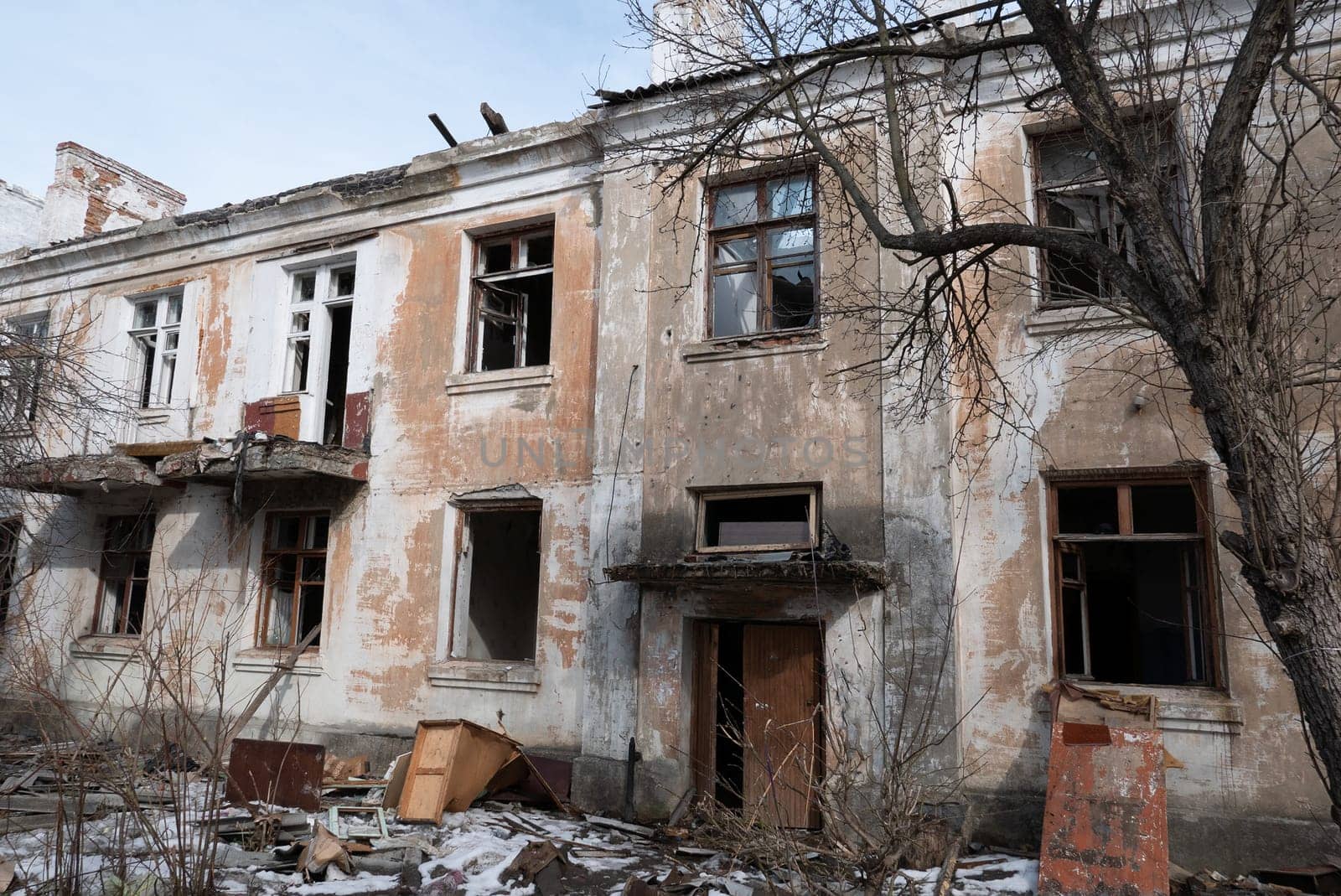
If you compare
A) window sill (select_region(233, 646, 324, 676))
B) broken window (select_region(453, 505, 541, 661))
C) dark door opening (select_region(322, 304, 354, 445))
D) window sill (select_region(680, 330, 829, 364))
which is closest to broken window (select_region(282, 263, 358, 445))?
dark door opening (select_region(322, 304, 354, 445))

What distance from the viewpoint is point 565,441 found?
32.7ft

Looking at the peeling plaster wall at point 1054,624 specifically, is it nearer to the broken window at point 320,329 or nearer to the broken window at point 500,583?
the broken window at point 500,583

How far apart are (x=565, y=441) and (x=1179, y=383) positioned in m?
5.88

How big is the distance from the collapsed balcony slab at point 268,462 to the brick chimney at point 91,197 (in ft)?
21.3

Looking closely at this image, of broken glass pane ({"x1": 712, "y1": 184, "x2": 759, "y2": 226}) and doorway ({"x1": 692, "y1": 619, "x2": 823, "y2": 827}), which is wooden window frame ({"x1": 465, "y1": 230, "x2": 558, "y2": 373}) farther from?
doorway ({"x1": 692, "y1": 619, "x2": 823, "y2": 827})

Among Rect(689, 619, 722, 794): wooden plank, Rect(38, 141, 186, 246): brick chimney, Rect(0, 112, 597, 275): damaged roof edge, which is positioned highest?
Rect(38, 141, 186, 246): brick chimney

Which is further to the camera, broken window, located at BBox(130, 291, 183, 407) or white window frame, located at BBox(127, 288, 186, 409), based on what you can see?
broken window, located at BBox(130, 291, 183, 407)

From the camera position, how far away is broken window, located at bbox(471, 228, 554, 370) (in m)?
11.0

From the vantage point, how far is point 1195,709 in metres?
7.10

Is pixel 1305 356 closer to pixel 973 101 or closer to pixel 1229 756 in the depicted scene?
pixel 1229 756

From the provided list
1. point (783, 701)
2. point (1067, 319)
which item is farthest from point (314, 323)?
point (1067, 319)

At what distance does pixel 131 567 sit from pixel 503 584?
5.95 m

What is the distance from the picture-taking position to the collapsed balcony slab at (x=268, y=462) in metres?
10.4

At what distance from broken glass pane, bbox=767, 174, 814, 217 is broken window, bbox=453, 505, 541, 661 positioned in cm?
410
